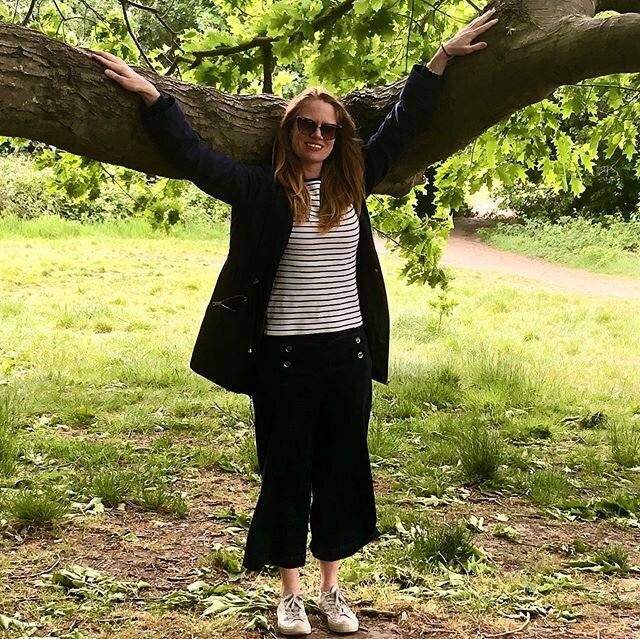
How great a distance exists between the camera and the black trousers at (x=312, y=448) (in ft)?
10.4

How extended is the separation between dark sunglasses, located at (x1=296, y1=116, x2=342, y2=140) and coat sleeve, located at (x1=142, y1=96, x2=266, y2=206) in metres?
0.24

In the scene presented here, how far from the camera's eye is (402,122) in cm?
349

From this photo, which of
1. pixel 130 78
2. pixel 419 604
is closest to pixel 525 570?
pixel 419 604

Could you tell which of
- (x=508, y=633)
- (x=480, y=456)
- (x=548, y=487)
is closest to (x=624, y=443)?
(x=548, y=487)

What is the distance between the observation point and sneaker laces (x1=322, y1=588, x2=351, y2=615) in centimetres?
338

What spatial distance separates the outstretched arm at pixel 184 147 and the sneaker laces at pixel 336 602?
159 centimetres

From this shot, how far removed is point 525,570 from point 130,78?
2850mm

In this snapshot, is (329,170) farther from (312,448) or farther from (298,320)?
(312,448)

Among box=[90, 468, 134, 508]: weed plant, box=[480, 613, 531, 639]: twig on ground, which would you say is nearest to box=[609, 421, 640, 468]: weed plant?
box=[480, 613, 531, 639]: twig on ground

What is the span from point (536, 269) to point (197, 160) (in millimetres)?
16523

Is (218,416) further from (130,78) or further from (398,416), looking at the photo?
(130,78)

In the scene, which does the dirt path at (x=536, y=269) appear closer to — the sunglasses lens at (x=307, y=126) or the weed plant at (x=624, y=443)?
the weed plant at (x=624, y=443)

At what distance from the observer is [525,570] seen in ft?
13.4

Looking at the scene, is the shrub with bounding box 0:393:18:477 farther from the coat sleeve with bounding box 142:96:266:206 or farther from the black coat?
the coat sleeve with bounding box 142:96:266:206
